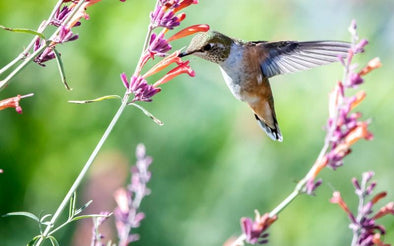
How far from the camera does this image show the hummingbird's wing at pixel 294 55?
3.43 metres

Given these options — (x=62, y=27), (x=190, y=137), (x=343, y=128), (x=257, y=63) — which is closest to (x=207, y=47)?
(x=257, y=63)

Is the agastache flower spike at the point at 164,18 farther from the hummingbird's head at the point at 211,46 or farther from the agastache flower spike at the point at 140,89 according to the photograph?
the hummingbird's head at the point at 211,46

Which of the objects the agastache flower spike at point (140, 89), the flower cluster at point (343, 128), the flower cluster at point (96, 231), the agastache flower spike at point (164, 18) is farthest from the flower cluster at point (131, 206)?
the flower cluster at point (343, 128)

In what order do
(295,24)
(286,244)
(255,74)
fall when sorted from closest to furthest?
(255,74) → (286,244) → (295,24)

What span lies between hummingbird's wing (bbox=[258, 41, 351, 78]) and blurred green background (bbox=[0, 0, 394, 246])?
2788 mm

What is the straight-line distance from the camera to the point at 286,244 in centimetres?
685

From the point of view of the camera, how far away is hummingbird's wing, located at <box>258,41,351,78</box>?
3426 millimetres

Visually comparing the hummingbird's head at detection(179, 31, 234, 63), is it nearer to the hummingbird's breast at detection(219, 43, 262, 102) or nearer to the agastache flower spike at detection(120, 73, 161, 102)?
the hummingbird's breast at detection(219, 43, 262, 102)

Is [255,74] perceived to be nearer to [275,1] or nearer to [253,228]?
[253,228]

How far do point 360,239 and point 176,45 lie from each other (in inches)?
204

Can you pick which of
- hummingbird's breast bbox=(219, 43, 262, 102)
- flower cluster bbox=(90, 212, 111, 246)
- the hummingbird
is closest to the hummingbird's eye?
the hummingbird

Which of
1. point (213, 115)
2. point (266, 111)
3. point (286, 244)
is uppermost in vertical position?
point (213, 115)

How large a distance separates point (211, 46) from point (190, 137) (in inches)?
139

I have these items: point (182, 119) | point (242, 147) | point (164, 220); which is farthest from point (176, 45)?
point (164, 220)
